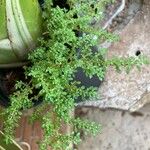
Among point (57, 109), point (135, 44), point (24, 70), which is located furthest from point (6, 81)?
point (135, 44)

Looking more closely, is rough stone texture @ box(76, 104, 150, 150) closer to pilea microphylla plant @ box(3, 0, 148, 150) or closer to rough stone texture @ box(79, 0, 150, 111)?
rough stone texture @ box(79, 0, 150, 111)

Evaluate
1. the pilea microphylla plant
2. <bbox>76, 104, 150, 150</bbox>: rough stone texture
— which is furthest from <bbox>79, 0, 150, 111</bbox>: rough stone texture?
the pilea microphylla plant

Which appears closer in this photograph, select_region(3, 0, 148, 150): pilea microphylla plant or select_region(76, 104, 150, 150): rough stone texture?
select_region(3, 0, 148, 150): pilea microphylla plant

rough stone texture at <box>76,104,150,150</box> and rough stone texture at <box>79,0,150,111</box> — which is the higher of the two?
rough stone texture at <box>79,0,150,111</box>

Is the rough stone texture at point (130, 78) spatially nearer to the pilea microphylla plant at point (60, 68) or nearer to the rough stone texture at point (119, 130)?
the rough stone texture at point (119, 130)

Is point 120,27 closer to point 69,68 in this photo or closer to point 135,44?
point 135,44

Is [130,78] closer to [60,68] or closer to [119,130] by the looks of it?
[119,130]
